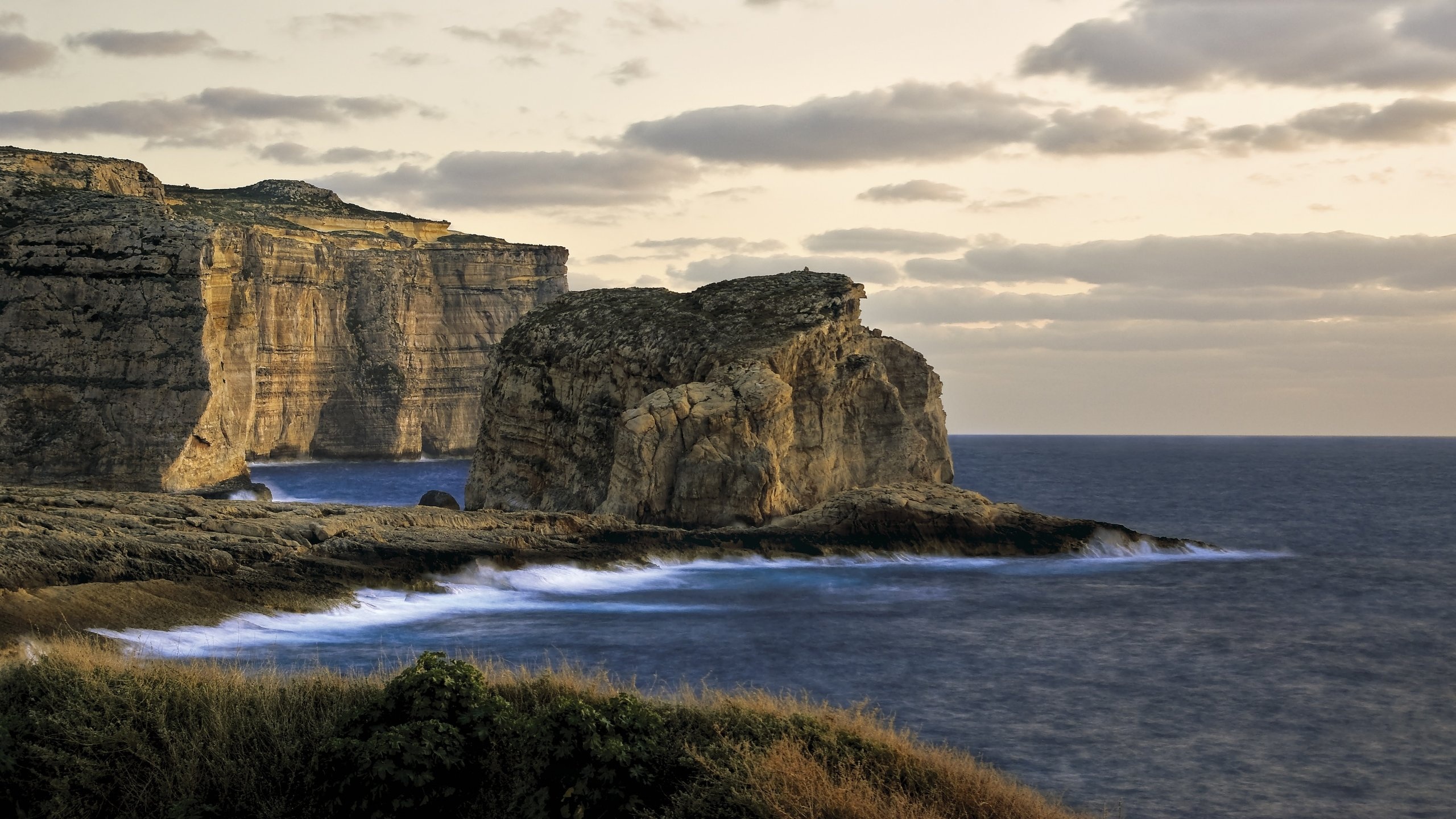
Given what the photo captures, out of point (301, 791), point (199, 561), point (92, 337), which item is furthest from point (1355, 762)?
point (92, 337)

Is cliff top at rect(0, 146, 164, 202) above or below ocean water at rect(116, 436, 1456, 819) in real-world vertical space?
above

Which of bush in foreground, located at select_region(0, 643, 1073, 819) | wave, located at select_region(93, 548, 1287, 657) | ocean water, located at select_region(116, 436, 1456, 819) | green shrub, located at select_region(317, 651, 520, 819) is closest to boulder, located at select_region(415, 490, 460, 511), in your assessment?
wave, located at select_region(93, 548, 1287, 657)

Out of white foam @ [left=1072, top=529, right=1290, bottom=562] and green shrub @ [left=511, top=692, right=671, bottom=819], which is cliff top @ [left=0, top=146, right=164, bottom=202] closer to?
white foam @ [left=1072, top=529, right=1290, bottom=562]

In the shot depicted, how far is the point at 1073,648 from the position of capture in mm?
34844

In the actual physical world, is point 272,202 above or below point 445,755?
above

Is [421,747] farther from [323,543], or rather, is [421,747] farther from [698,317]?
[698,317]

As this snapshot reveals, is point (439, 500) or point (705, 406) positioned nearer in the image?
point (705, 406)

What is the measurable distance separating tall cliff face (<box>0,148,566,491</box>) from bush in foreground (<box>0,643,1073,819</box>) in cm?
5297

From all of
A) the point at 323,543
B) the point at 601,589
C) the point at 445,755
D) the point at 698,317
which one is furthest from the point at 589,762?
the point at 698,317

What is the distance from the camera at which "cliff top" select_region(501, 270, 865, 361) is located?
184 ft

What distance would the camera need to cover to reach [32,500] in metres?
38.2

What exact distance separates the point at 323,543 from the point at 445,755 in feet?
83.3

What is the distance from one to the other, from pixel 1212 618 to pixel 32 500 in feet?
122

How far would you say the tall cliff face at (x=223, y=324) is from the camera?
208ft
